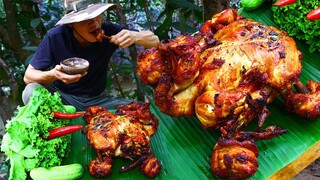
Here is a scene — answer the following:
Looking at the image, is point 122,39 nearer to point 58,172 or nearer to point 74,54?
point 74,54

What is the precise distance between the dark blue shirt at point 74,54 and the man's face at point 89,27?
272mm

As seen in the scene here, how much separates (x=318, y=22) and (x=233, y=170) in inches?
59.2

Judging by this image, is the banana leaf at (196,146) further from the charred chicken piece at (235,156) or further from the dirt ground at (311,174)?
the dirt ground at (311,174)

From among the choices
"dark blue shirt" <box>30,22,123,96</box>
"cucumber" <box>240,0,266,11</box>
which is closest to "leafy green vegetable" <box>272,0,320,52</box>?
"cucumber" <box>240,0,266,11</box>

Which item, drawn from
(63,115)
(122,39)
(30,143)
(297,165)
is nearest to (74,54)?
(122,39)

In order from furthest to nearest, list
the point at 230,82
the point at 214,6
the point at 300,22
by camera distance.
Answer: the point at 214,6, the point at 300,22, the point at 230,82

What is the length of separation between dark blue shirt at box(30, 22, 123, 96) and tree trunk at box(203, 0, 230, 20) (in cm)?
99

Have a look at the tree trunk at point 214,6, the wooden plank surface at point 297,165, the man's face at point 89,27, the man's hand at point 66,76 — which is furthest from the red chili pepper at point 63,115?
the tree trunk at point 214,6

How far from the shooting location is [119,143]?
7.38 ft

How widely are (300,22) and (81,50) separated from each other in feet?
6.84

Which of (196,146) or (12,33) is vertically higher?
(12,33)

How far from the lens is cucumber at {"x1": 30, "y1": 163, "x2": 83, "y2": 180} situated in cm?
212

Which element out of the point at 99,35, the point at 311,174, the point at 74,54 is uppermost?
the point at 99,35

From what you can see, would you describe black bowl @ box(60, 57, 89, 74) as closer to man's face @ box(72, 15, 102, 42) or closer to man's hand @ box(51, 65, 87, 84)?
man's hand @ box(51, 65, 87, 84)
